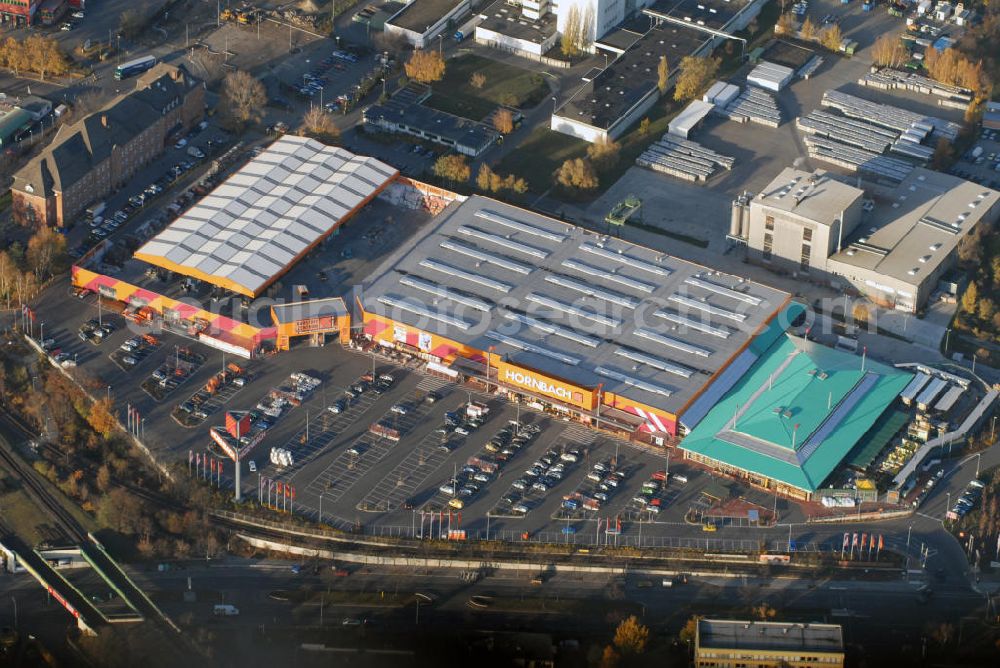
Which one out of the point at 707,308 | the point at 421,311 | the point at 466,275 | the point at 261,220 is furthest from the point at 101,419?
the point at 707,308

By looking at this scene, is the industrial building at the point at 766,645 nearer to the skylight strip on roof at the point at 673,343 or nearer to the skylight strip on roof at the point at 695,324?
the skylight strip on roof at the point at 673,343

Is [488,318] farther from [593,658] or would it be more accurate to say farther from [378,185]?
[593,658]

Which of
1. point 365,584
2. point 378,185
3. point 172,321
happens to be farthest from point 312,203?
point 365,584

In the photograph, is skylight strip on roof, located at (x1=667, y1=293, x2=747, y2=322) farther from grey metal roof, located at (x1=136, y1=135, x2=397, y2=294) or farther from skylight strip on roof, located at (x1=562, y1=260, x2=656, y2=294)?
grey metal roof, located at (x1=136, y1=135, x2=397, y2=294)

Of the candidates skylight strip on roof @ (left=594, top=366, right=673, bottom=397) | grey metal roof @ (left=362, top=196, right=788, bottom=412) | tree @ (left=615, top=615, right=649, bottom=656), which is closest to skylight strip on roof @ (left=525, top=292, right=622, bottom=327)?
grey metal roof @ (left=362, top=196, right=788, bottom=412)

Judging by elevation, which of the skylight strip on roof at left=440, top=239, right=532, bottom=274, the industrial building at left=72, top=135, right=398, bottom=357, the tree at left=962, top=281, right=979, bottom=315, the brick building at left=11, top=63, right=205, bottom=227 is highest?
the brick building at left=11, top=63, right=205, bottom=227

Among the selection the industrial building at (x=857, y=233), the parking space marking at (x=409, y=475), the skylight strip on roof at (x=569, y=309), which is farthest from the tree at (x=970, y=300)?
the parking space marking at (x=409, y=475)
